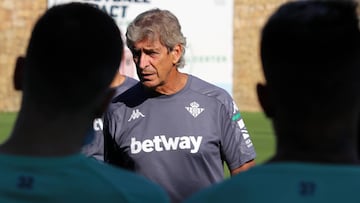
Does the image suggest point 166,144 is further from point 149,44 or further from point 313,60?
point 313,60

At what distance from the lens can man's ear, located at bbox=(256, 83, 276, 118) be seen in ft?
8.60

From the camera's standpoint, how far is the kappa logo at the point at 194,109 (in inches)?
222

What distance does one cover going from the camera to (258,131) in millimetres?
15617

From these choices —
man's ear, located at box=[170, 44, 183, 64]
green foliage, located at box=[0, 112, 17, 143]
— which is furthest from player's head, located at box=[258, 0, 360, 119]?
green foliage, located at box=[0, 112, 17, 143]

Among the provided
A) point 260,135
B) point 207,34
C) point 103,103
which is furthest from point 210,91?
point 207,34

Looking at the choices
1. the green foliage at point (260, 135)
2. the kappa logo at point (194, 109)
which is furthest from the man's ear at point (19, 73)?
the green foliage at point (260, 135)

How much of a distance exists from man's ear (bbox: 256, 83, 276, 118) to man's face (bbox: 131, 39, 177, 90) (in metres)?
3.01

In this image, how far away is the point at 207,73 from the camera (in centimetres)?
1884

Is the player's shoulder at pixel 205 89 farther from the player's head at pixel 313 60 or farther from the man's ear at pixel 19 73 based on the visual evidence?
the player's head at pixel 313 60

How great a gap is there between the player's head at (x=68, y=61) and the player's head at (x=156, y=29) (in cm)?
304

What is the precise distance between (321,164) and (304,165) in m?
0.04

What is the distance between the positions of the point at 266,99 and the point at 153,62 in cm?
316

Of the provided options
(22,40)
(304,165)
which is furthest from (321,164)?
(22,40)

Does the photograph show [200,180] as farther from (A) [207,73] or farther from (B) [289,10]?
(A) [207,73]
